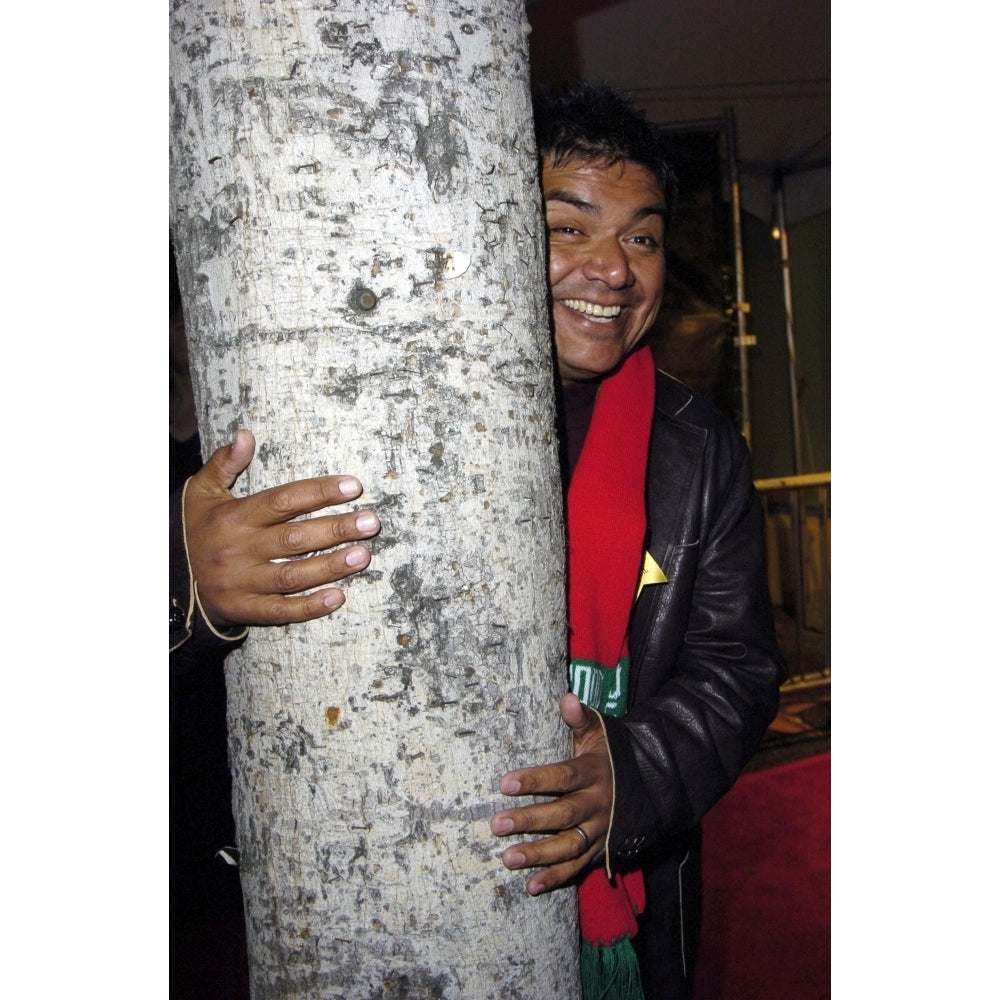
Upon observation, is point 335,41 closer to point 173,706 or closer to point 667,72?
point 173,706

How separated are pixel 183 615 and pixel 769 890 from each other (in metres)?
3.16

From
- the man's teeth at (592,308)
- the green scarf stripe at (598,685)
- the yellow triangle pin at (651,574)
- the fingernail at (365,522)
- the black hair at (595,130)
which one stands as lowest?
the green scarf stripe at (598,685)

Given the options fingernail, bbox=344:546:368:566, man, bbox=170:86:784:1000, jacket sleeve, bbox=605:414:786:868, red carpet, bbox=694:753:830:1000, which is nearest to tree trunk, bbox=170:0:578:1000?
fingernail, bbox=344:546:368:566

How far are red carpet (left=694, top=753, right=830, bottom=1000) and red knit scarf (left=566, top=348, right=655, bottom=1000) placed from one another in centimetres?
161

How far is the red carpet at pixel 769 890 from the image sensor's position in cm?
284

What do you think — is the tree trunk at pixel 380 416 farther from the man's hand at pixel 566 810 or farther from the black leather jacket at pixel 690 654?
the black leather jacket at pixel 690 654

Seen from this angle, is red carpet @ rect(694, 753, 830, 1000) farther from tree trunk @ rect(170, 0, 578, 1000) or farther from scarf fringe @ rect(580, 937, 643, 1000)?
tree trunk @ rect(170, 0, 578, 1000)

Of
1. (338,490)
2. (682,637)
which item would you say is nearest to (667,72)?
(682,637)

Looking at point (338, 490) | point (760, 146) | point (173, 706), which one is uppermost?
point (760, 146)

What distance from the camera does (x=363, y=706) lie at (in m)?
0.81

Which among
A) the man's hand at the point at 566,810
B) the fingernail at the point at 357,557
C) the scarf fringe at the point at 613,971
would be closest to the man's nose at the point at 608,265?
the man's hand at the point at 566,810

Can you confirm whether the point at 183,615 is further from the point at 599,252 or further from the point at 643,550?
the point at 599,252

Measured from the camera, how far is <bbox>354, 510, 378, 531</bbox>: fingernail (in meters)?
0.80

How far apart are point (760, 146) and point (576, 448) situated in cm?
411
